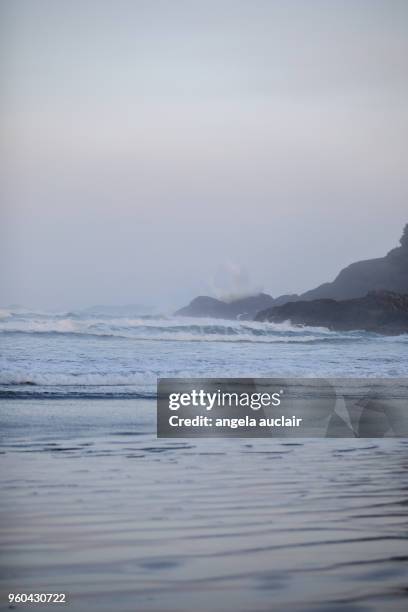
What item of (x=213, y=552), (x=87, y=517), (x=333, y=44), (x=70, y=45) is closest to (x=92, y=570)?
(x=213, y=552)

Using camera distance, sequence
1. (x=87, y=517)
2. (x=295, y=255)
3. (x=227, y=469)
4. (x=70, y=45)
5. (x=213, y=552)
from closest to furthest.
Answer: (x=213, y=552) → (x=87, y=517) → (x=227, y=469) → (x=70, y=45) → (x=295, y=255)

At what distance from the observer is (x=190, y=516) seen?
181 centimetres

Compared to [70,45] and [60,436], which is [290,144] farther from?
[60,436]

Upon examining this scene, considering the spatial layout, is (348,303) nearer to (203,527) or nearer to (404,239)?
(404,239)

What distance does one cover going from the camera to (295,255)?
6297mm

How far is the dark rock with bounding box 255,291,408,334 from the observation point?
657 centimetres

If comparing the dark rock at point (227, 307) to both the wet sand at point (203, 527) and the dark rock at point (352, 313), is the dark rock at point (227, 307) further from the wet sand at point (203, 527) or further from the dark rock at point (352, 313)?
the wet sand at point (203, 527)

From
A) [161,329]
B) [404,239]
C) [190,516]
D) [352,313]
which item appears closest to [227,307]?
[161,329]

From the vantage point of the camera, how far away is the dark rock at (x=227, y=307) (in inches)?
244

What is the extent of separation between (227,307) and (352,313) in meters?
1.28

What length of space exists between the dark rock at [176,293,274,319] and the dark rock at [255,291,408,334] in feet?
0.29

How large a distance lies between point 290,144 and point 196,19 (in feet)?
3.60

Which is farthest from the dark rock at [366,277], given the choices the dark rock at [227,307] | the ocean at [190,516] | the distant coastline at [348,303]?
the ocean at [190,516]

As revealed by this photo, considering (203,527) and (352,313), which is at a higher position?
(352,313)
